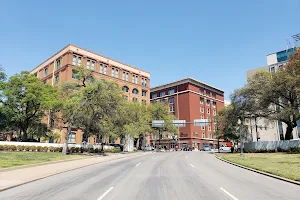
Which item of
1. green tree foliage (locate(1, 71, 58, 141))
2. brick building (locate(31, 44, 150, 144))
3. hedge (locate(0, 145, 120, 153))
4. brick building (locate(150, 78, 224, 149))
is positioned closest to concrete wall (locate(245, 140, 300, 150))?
hedge (locate(0, 145, 120, 153))

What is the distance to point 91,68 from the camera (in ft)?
217

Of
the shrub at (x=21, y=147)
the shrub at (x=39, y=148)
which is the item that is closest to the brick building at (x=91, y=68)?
the shrub at (x=39, y=148)

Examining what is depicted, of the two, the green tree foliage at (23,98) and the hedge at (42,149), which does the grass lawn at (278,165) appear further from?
the green tree foliage at (23,98)

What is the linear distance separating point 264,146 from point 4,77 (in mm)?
43928

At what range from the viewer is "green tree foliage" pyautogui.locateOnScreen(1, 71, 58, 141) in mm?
37647

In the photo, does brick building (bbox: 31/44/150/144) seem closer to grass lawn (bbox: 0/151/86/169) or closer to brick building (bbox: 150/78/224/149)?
brick building (bbox: 150/78/224/149)

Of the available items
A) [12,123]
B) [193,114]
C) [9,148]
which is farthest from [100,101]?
[193,114]

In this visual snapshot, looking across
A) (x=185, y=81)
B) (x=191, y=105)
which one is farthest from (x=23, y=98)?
(x=185, y=81)

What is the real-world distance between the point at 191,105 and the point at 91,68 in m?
37.5

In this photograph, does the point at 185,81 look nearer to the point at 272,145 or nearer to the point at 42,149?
the point at 272,145

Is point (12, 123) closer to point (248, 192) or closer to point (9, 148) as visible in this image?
point (9, 148)

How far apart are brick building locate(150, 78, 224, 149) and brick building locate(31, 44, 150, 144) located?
15.0 meters

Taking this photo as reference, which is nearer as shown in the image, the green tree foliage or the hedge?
the hedge

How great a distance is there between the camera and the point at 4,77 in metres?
39.9
